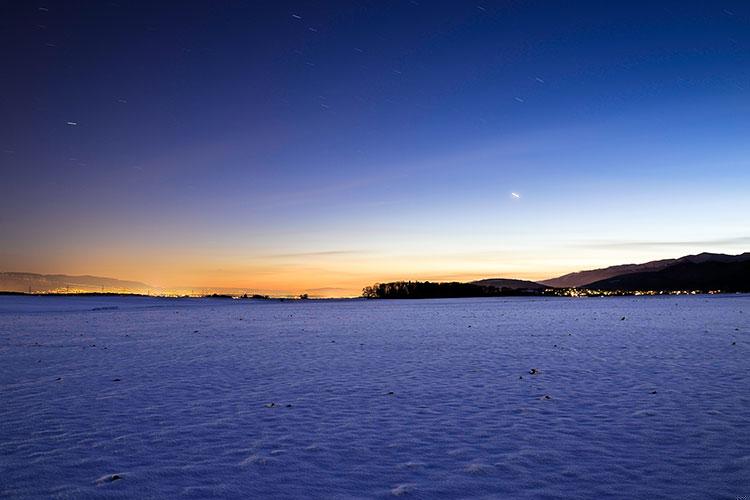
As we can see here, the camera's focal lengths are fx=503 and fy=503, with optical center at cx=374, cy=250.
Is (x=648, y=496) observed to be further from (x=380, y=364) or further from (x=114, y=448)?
(x=380, y=364)

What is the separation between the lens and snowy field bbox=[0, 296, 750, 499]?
20.1 ft

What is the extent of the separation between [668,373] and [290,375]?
10.2m

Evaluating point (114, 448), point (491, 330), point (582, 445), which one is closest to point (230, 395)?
point (114, 448)

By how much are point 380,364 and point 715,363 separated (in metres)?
9.97

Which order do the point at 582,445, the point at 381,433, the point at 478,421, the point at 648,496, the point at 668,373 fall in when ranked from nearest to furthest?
the point at 648,496, the point at 582,445, the point at 381,433, the point at 478,421, the point at 668,373

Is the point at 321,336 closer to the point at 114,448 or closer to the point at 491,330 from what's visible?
the point at 491,330

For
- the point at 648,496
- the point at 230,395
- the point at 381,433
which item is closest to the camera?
the point at 648,496

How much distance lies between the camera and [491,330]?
27.9 meters

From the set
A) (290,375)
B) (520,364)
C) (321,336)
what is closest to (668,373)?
(520,364)

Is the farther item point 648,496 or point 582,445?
point 582,445

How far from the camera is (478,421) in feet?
29.3

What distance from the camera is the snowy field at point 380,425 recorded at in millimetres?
6117

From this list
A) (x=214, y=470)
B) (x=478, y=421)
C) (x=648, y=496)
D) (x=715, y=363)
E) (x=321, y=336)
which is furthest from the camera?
(x=321, y=336)

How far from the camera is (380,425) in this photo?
8.73 meters
